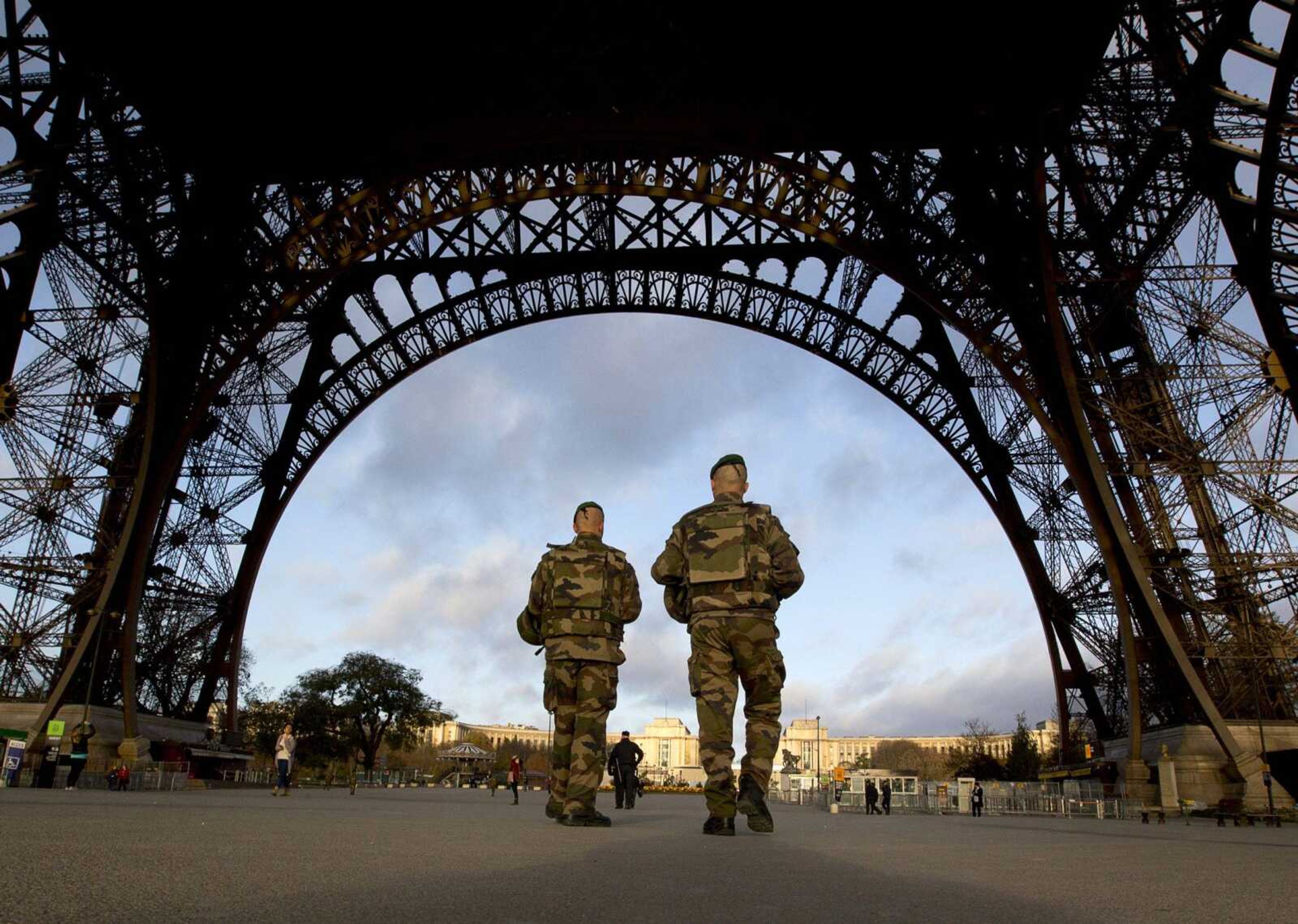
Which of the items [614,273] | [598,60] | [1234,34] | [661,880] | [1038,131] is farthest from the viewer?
[614,273]

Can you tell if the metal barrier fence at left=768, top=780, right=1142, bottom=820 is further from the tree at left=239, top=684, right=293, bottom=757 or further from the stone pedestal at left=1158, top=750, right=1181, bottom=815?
the tree at left=239, top=684, right=293, bottom=757

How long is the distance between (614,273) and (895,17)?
11.6 meters

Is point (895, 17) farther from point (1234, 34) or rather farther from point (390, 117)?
point (390, 117)

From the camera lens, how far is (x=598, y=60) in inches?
790

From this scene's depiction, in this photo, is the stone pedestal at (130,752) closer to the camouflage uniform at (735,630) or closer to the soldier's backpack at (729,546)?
the camouflage uniform at (735,630)

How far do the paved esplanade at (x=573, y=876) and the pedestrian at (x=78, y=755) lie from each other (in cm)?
1139

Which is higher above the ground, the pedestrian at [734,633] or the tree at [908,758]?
the pedestrian at [734,633]

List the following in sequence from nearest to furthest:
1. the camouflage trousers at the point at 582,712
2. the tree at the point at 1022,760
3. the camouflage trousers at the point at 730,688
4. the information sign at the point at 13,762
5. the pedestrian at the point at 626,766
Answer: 1. the camouflage trousers at the point at 730,688
2. the camouflage trousers at the point at 582,712
3. the pedestrian at the point at 626,766
4. the information sign at the point at 13,762
5. the tree at the point at 1022,760

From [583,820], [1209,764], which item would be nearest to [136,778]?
[583,820]

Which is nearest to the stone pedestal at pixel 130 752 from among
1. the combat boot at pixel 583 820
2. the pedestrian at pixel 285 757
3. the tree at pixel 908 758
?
the pedestrian at pixel 285 757

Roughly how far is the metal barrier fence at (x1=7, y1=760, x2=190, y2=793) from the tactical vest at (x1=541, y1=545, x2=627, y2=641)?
1445cm

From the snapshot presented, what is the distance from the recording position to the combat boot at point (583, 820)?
735cm

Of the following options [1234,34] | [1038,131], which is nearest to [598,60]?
[1038,131]

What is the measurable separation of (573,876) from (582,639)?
3359mm
